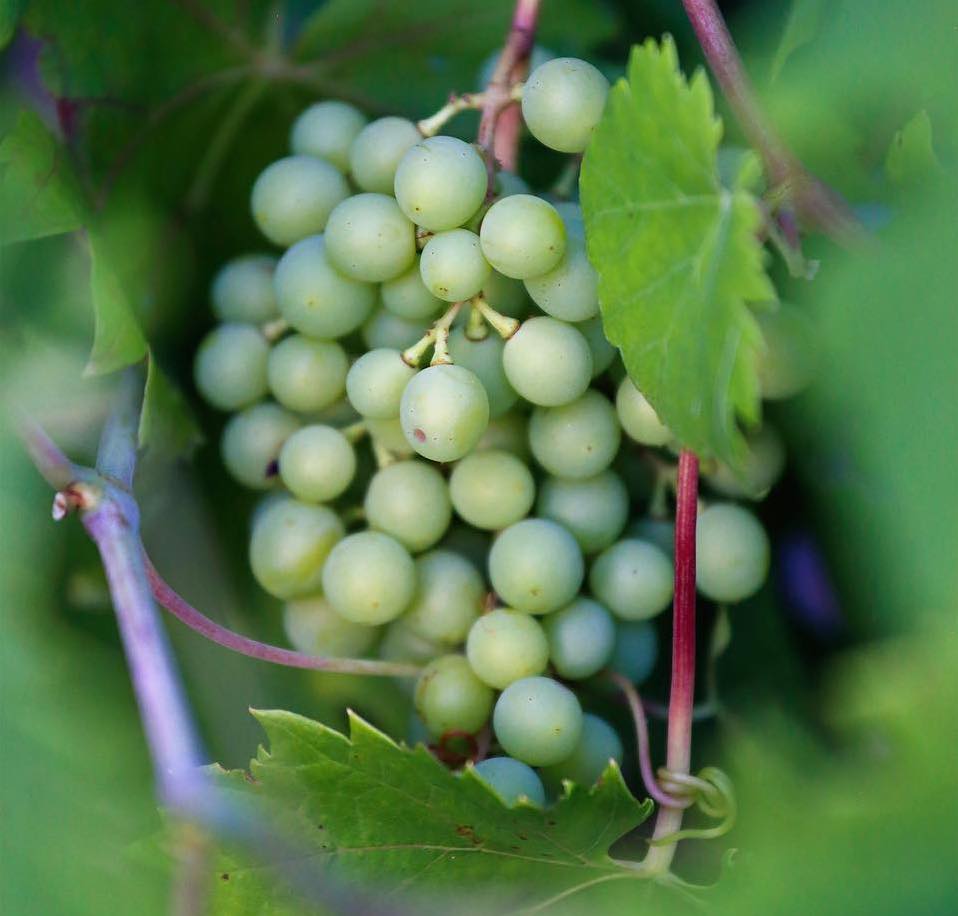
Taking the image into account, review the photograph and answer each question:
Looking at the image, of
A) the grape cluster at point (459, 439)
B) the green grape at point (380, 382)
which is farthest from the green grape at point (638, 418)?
the green grape at point (380, 382)

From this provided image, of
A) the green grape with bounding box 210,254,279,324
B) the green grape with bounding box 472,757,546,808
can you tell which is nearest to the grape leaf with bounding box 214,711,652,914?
the green grape with bounding box 472,757,546,808

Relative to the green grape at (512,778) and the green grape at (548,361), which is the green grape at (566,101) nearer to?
the green grape at (548,361)

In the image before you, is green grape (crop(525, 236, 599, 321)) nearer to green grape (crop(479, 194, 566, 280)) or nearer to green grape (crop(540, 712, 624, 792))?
green grape (crop(479, 194, 566, 280))

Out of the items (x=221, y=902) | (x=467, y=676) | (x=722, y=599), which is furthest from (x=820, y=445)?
(x=221, y=902)

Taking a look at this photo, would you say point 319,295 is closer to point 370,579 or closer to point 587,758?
point 370,579

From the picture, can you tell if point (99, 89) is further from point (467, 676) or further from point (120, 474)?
point (467, 676)
